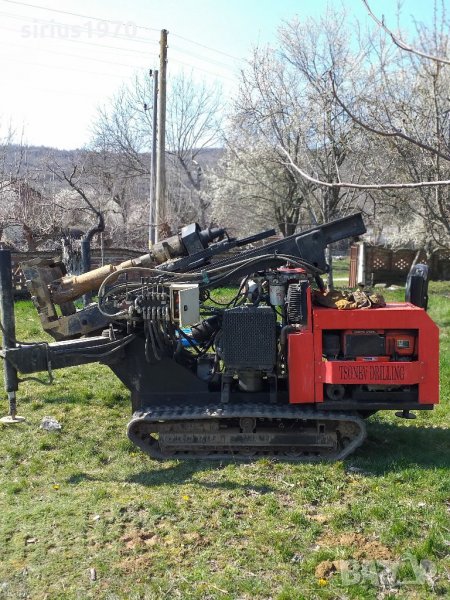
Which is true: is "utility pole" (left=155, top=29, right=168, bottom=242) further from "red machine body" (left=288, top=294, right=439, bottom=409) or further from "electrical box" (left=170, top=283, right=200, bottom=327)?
"red machine body" (left=288, top=294, right=439, bottom=409)

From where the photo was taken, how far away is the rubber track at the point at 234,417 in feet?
18.0

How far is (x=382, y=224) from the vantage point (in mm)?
27016

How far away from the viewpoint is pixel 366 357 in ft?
18.1

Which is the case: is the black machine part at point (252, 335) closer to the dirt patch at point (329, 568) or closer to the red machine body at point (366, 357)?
the red machine body at point (366, 357)

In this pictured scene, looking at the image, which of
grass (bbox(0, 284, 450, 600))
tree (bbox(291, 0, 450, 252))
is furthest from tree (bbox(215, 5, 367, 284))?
grass (bbox(0, 284, 450, 600))

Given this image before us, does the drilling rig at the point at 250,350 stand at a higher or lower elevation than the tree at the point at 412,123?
lower

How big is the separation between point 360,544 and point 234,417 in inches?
69.4

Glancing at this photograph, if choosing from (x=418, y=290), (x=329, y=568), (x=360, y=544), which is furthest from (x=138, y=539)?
(x=418, y=290)

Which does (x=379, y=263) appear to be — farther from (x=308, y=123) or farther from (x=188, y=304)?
(x=188, y=304)

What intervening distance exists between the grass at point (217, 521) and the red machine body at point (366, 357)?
2.04 feet

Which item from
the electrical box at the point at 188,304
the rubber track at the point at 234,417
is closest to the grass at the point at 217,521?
the rubber track at the point at 234,417

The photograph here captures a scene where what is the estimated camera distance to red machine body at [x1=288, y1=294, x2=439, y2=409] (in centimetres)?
546

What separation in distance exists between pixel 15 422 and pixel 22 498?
1662 millimetres

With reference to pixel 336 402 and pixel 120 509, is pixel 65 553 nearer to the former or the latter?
pixel 120 509
